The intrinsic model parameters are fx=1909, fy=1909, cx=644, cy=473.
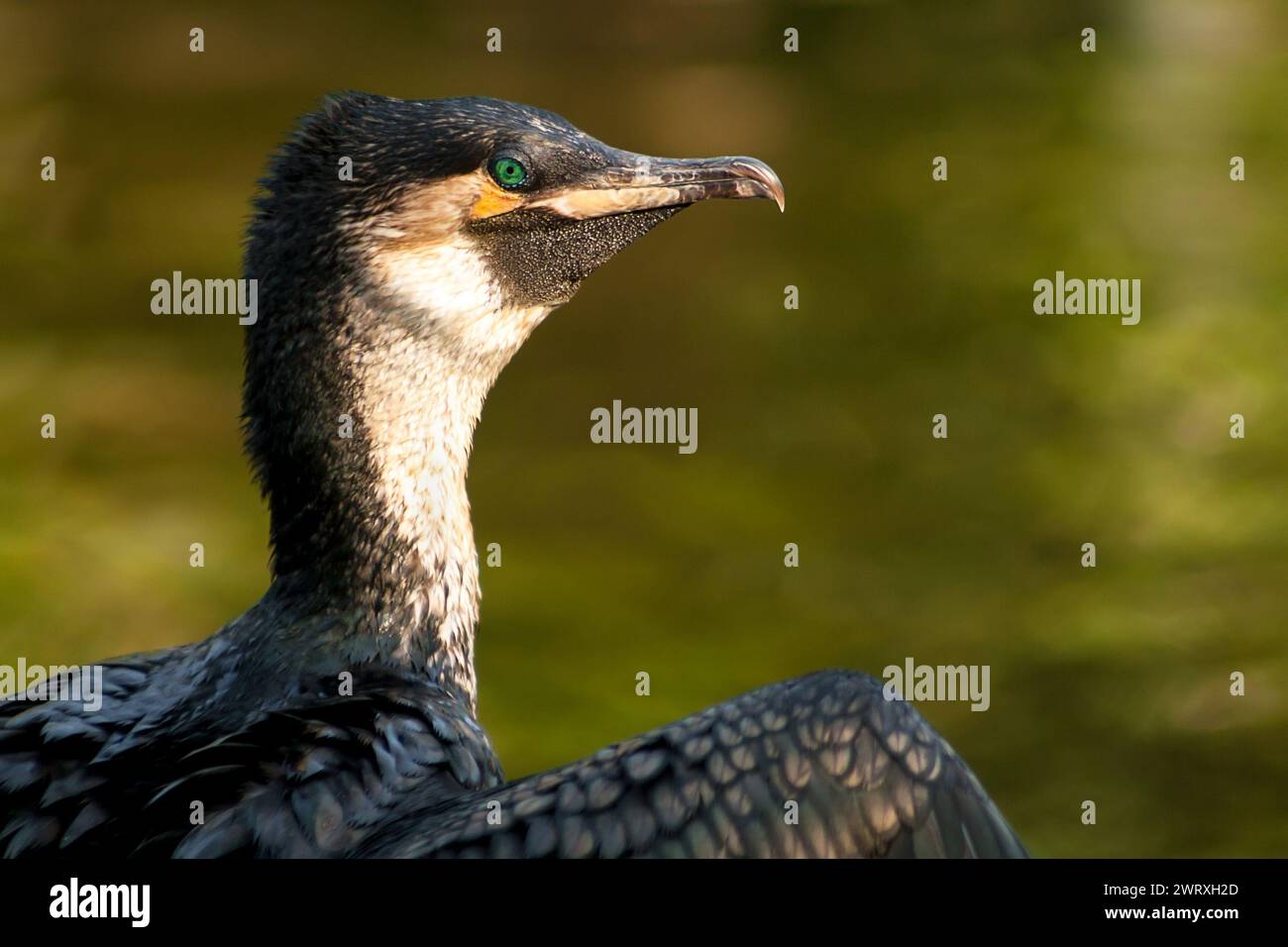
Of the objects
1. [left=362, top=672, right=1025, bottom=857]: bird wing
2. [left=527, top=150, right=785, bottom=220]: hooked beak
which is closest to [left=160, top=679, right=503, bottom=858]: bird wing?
[left=362, top=672, right=1025, bottom=857]: bird wing

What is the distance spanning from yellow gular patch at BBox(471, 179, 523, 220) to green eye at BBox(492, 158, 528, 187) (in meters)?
0.02

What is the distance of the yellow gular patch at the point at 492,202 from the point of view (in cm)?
416

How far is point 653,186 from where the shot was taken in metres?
4.30

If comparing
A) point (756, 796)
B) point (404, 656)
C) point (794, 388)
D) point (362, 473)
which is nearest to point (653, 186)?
point (362, 473)

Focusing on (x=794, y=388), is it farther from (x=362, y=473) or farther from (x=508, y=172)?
(x=362, y=473)

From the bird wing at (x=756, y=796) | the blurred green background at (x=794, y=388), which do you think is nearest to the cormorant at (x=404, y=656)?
the bird wing at (x=756, y=796)

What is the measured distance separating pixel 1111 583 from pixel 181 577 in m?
4.21

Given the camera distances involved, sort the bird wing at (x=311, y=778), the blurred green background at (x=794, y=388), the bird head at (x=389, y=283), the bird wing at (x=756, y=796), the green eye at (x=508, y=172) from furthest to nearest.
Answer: the blurred green background at (x=794, y=388), the green eye at (x=508, y=172), the bird head at (x=389, y=283), the bird wing at (x=311, y=778), the bird wing at (x=756, y=796)

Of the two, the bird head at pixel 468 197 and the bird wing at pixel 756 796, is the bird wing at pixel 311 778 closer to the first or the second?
the bird wing at pixel 756 796

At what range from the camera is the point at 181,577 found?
28.1 feet

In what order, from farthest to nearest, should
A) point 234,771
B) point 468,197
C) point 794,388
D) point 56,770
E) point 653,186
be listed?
point 794,388, point 653,186, point 468,197, point 56,770, point 234,771

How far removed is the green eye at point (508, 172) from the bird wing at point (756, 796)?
1380mm

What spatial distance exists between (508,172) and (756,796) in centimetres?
158
